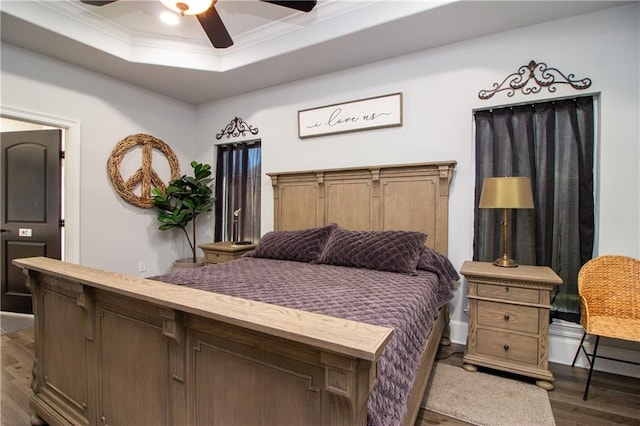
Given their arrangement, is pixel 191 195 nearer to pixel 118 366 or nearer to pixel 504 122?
pixel 118 366

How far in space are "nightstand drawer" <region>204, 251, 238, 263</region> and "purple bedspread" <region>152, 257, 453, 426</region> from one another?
2.83 ft

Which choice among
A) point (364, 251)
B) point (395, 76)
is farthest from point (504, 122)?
point (364, 251)

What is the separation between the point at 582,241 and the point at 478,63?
171cm

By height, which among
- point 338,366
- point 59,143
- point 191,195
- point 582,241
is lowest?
point 338,366

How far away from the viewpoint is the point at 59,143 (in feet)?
10.8

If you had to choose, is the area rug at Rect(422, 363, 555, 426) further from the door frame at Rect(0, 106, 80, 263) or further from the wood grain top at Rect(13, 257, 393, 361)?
the door frame at Rect(0, 106, 80, 263)

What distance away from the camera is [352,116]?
3.29 m

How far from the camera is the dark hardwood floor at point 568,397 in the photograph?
1763 millimetres

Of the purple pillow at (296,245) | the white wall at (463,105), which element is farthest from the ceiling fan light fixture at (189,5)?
the purple pillow at (296,245)

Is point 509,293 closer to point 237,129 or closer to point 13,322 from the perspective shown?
point 237,129

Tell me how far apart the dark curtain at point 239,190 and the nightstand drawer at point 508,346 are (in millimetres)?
2716

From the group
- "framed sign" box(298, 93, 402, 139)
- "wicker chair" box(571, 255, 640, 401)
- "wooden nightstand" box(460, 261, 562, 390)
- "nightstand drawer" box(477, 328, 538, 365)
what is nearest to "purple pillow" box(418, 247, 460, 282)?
"wooden nightstand" box(460, 261, 562, 390)

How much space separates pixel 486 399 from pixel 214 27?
3162mm

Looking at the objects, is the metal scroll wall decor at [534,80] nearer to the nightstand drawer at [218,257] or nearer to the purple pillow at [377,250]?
the purple pillow at [377,250]
